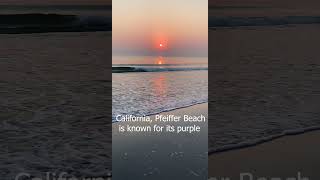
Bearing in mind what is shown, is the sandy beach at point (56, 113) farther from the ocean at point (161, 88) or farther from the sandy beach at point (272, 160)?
the sandy beach at point (272, 160)

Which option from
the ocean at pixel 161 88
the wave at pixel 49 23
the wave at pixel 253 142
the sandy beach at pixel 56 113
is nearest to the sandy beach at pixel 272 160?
Result: the wave at pixel 253 142

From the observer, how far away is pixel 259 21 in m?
2.42

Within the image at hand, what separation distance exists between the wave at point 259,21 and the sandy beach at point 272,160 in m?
0.59

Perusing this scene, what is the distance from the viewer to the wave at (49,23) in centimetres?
235

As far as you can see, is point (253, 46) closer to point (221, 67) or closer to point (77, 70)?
point (221, 67)

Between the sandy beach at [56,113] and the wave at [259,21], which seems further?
the wave at [259,21]

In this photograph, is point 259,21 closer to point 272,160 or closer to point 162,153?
point 272,160

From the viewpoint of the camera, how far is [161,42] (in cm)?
214

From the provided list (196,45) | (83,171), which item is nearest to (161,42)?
(196,45)

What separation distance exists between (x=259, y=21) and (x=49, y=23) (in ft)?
3.51

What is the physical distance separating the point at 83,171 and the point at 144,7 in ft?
2.53

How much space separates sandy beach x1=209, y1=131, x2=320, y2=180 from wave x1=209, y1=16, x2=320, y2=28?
59 cm

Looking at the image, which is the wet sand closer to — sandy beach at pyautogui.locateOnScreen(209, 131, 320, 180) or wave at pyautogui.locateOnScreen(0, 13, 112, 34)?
sandy beach at pyautogui.locateOnScreen(209, 131, 320, 180)

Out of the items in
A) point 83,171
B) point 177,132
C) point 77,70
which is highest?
point 77,70
